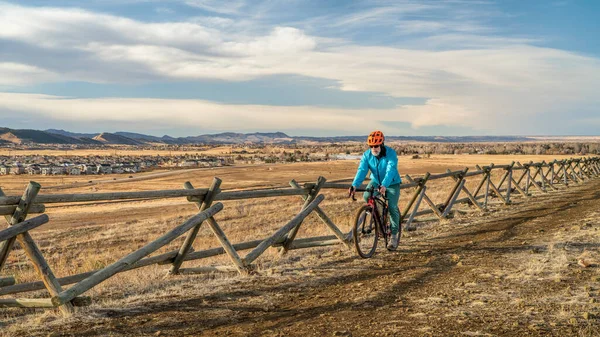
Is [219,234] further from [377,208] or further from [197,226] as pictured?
[377,208]

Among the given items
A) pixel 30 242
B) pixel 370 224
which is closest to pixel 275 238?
pixel 370 224

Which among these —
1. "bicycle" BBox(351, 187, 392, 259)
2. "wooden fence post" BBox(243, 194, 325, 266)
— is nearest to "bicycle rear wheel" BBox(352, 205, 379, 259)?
"bicycle" BBox(351, 187, 392, 259)

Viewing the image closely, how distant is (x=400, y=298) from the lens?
699 centimetres

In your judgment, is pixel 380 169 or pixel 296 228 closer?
pixel 380 169

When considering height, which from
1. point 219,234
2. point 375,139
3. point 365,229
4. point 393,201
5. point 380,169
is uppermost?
point 375,139

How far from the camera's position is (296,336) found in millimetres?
5652

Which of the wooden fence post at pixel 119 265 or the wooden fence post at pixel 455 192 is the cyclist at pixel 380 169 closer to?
the wooden fence post at pixel 119 265

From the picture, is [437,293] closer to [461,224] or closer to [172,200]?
[461,224]

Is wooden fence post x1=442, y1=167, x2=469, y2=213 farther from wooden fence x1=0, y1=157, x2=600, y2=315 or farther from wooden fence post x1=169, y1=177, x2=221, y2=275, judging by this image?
wooden fence post x1=169, y1=177, x2=221, y2=275

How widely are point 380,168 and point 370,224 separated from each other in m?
1.08

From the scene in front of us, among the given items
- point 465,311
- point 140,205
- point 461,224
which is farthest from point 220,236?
point 140,205

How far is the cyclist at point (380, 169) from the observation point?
369 inches

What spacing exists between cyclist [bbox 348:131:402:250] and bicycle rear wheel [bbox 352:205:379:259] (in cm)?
28

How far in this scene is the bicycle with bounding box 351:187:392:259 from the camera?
9.48 m
